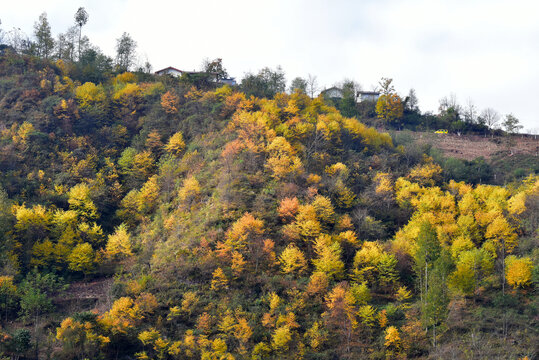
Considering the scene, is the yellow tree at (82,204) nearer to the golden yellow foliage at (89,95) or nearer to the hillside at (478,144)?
the golden yellow foliage at (89,95)

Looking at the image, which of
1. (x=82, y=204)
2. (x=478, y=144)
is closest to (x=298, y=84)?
(x=478, y=144)

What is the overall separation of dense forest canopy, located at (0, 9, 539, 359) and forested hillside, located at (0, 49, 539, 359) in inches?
7.4

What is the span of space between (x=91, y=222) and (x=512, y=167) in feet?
196

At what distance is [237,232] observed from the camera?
154 feet

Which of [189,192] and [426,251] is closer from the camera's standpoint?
[426,251]

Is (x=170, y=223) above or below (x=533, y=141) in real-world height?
below

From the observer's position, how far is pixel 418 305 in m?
43.4

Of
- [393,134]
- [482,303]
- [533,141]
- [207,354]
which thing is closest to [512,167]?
[533,141]

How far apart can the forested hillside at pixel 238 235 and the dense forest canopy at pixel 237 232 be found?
187 millimetres

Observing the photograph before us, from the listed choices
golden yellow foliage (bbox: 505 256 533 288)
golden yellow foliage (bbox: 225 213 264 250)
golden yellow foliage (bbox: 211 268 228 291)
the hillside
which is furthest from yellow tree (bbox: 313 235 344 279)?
the hillside

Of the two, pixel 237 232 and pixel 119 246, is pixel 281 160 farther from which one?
pixel 119 246

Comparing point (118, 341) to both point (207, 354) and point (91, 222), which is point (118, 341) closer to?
point (207, 354)

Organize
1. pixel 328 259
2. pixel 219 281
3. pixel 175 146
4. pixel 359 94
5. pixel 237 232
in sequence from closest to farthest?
pixel 219 281, pixel 328 259, pixel 237 232, pixel 175 146, pixel 359 94

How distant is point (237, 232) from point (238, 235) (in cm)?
31
